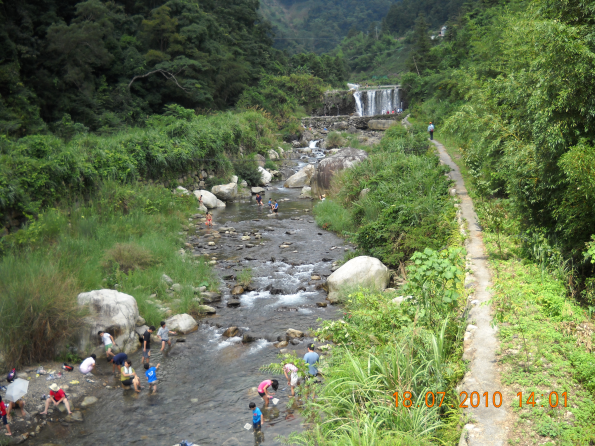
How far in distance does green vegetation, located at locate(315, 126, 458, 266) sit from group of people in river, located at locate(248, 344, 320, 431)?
5.03m

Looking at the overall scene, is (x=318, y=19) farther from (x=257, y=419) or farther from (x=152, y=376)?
(x=257, y=419)

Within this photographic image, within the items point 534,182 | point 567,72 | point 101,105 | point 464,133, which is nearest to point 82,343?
point 534,182

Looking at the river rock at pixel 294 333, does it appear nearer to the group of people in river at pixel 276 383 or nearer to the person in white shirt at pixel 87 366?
the group of people in river at pixel 276 383

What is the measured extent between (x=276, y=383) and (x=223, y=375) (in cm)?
120

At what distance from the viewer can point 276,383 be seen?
7.95m

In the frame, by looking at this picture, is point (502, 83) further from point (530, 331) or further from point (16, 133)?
point (16, 133)

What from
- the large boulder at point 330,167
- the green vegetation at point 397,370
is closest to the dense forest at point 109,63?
the large boulder at point 330,167

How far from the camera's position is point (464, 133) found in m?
14.2

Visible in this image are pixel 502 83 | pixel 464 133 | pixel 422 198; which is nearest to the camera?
pixel 502 83

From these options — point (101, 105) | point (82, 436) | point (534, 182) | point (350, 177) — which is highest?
point (101, 105)

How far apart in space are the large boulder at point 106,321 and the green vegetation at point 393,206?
685cm

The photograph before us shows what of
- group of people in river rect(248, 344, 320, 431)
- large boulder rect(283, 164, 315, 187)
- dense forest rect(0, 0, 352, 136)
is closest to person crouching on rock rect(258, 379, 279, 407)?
group of people in river rect(248, 344, 320, 431)

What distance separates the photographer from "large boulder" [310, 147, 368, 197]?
2245 centimetres

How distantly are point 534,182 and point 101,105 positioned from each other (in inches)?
988
